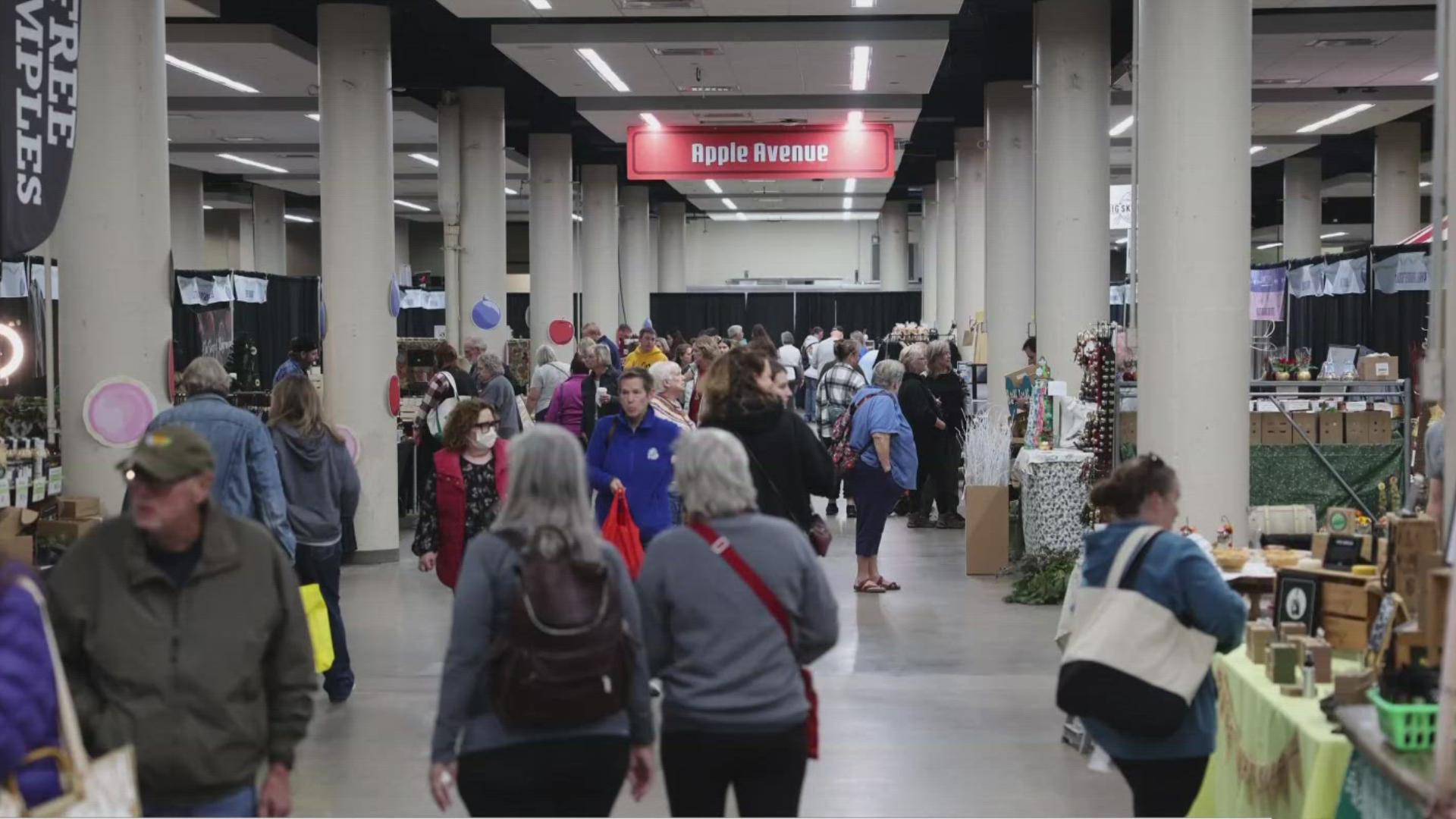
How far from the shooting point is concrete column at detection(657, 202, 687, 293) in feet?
113

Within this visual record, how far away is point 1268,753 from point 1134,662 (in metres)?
1.02

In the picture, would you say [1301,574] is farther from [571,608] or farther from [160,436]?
[160,436]

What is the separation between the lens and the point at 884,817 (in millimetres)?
5621

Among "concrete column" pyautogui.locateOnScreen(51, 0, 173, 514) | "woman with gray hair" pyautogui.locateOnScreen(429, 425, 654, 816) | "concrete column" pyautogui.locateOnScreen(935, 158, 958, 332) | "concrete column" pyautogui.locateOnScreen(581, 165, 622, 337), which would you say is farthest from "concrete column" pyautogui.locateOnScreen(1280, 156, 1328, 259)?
"woman with gray hair" pyautogui.locateOnScreen(429, 425, 654, 816)

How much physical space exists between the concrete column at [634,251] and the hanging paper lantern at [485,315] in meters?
12.4

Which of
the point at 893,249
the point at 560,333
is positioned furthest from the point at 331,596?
the point at 893,249

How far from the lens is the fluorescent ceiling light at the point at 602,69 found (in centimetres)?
1358

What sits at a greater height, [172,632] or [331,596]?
[172,632]

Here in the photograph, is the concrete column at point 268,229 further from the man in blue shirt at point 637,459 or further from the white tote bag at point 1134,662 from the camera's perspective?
the white tote bag at point 1134,662

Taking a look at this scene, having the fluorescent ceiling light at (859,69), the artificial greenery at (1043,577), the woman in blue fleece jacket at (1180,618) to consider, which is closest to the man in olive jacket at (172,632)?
the woman in blue fleece jacket at (1180,618)

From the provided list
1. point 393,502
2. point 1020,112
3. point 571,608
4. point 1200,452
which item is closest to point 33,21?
point 571,608

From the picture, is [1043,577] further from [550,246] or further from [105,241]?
[550,246]

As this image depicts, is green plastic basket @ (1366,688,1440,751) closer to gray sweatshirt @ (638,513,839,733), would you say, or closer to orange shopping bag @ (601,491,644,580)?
gray sweatshirt @ (638,513,839,733)

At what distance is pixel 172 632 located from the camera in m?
3.22
